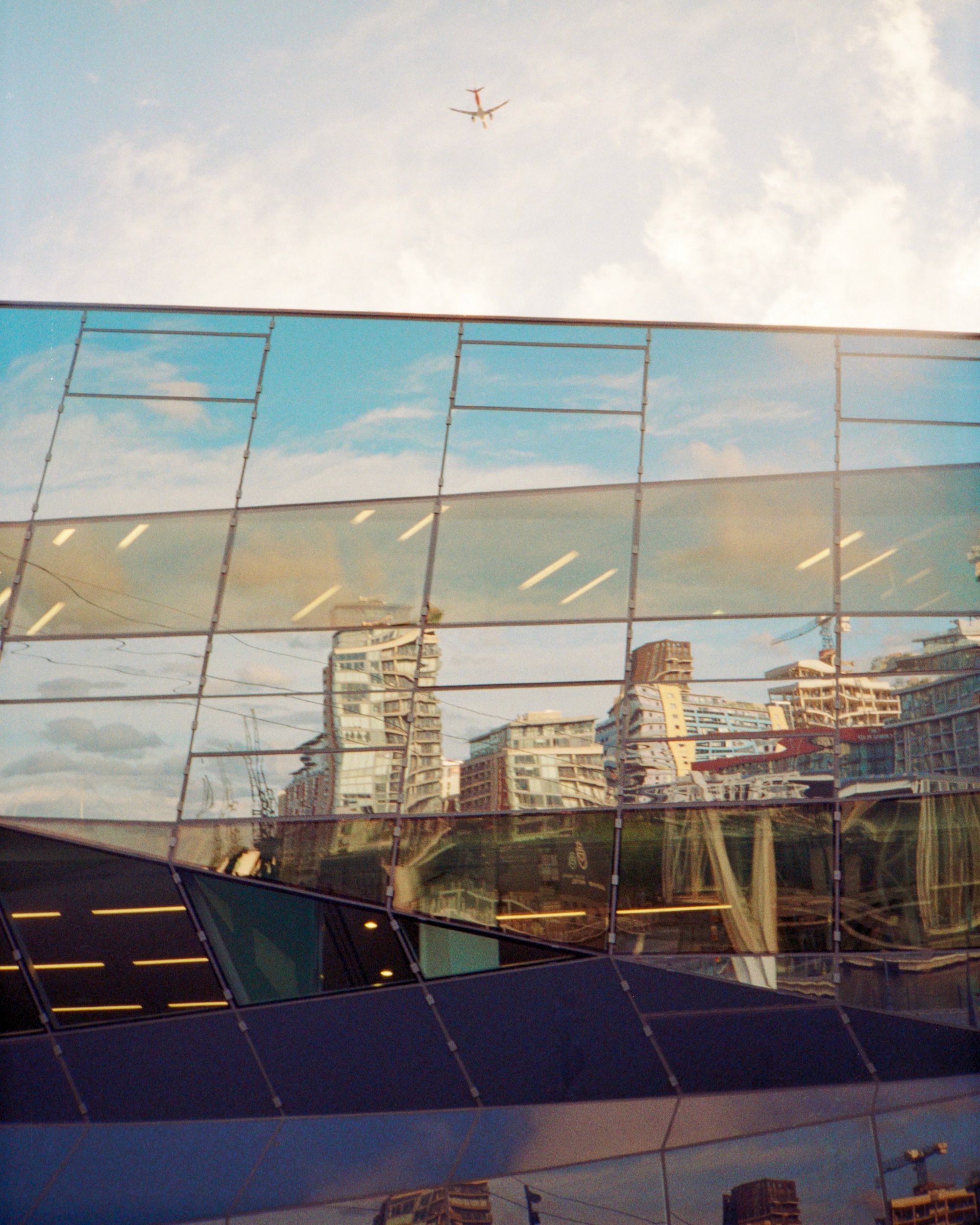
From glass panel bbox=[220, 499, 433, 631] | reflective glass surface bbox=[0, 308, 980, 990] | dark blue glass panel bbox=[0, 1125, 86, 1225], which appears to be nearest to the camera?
dark blue glass panel bbox=[0, 1125, 86, 1225]

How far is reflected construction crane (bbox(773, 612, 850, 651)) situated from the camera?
33.4 ft

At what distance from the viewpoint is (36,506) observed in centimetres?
1074

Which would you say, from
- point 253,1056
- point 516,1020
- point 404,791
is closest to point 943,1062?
point 516,1020

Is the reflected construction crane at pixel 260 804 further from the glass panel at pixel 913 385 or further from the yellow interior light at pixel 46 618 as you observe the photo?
the glass panel at pixel 913 385

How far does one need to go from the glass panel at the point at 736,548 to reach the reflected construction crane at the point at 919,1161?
15.1ft

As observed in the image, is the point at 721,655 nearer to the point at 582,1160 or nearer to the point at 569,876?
the point at 569,876

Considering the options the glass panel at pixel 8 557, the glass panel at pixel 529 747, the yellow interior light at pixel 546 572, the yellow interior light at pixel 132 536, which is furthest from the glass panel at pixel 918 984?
the glass panel at pixel 8 557

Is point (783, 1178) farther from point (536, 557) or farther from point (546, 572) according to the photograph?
point (536, 557)

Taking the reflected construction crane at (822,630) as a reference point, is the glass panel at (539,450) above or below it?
above

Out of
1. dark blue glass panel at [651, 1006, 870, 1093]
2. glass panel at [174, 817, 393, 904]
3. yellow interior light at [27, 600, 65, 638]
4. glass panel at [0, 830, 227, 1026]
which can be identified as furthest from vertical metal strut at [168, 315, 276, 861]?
dark blue glass panel at [651, 1006, 870, 1093]

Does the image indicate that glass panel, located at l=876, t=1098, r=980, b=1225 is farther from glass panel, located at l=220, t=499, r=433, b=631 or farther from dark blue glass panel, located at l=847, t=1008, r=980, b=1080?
glass panel, located at l=220, t=499, r=433, b=631

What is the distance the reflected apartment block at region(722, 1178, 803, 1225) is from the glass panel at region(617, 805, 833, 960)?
2.20 metres

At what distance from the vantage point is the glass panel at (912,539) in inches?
406

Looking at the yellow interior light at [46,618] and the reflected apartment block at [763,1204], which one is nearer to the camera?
the reflected apartment block at [763,1204]
